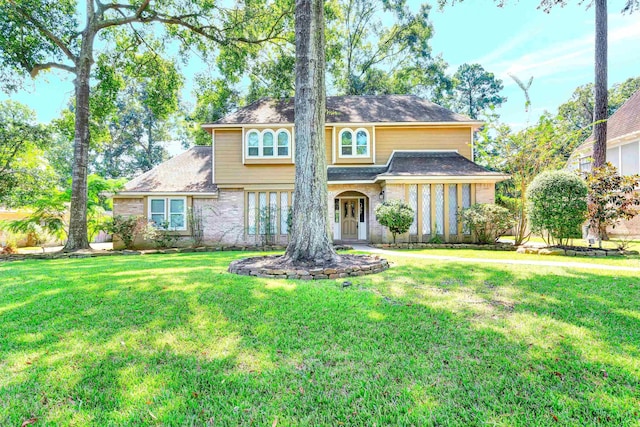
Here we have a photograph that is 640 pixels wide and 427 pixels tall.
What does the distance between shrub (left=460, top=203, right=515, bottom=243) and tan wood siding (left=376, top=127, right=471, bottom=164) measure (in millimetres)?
3848

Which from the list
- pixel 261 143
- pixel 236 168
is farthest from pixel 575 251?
pixel 236 168

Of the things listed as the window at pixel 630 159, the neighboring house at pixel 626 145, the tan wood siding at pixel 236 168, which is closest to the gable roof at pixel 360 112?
the tan wood siding at pixel 236 168

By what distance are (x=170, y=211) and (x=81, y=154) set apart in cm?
420

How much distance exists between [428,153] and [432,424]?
14.9m

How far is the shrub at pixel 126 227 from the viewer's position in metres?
14.1

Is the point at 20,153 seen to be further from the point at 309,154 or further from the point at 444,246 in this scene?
the point at 444,246

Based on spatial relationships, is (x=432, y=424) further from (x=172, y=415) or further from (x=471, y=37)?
(x=471, y=37)

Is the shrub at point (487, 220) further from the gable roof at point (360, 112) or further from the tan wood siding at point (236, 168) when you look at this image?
the tan wood siding at point (236, 168)

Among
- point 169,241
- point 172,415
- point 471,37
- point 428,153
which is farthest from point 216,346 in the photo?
point 471,37

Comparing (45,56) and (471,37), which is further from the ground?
(471,37)

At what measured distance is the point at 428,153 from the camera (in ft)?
50.7

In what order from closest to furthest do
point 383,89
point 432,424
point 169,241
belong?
point 432,424, point 169,241, point 383,89

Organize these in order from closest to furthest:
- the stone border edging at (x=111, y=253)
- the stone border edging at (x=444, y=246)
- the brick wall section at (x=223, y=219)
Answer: the stone border edging at (x=111, y=253), the stone border edging at (x=444, y=246), the brick wall section at (x=223, y=219)

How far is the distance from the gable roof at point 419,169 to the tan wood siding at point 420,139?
33cm
